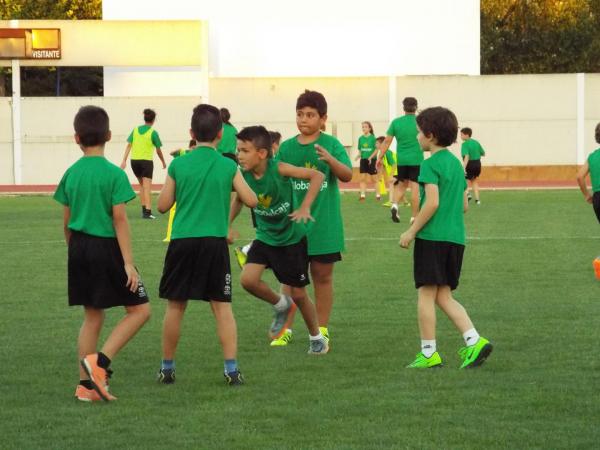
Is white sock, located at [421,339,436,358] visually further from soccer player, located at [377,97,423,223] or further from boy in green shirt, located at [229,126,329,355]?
soccer player, located at [377,97,423,223]

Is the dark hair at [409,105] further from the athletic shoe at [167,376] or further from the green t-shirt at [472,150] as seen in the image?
the athletic shoe at [167,376]

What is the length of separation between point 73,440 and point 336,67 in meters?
39.0

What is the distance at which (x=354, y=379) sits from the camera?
27.1ft

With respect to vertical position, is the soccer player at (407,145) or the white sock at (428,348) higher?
the soccer player at (407,145)

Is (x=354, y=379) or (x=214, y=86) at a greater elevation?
(x=214, y=86)

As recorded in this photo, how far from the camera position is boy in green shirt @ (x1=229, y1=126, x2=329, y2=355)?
8531 mm

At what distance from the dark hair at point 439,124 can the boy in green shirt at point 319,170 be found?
0.76 meters

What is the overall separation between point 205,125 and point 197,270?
0.86 meters

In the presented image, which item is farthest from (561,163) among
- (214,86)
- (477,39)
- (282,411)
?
(282,411)

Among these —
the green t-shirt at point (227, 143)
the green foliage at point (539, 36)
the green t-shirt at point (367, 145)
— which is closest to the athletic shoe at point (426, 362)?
the green t-shirt at point (227, 143)

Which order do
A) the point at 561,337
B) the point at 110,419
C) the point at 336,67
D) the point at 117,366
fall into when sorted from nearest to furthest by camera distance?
the point at 110,419 → the point at 117,366 → the point at 561,337 → the point at 336,67

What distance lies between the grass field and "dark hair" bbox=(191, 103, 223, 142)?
4.93 feet

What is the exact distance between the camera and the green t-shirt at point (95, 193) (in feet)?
24.8

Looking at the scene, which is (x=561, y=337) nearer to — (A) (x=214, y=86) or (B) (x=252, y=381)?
(B) (x=252, y=381)
